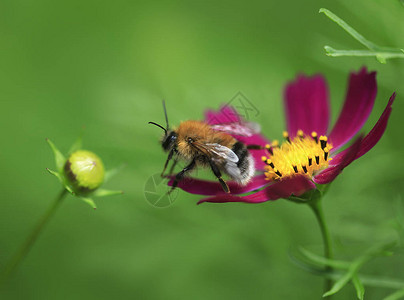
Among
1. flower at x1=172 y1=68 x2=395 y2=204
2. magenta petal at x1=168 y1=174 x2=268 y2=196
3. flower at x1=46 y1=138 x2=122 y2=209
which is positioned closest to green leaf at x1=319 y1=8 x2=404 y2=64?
flower at x1=172 y1=68 x2=395 y2=204

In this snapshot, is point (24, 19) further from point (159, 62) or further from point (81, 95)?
point (159, 62)

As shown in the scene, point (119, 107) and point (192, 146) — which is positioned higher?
point (192, 146)

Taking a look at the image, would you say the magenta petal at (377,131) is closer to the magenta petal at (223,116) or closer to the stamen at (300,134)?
the stamen at (300,134)

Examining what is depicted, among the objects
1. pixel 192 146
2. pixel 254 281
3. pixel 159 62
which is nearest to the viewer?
pixel 192 146

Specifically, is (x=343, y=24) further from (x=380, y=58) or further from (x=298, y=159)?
(x=298, y=159)

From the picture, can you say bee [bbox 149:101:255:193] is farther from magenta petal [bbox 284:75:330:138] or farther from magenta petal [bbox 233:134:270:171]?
magenta petal [bbox 284:75:330:138]

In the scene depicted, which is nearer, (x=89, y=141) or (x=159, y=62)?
(x=89, y=141)

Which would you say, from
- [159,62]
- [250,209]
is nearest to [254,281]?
[250,209]
